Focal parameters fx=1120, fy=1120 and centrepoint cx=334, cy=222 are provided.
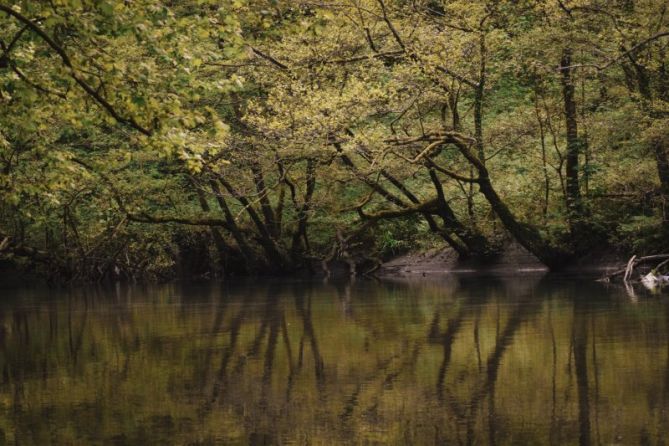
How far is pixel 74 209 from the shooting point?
3428 centimetres

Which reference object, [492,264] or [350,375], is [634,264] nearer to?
[492,264]

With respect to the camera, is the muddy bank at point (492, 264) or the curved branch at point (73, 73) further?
the muddy bank at point (492, 264)

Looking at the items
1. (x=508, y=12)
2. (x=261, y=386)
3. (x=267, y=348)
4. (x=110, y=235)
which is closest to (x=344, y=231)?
(x=110, y=235)

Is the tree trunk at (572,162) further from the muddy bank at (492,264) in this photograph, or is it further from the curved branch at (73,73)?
the curved branch at (73,73)

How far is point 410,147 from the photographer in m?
30.5

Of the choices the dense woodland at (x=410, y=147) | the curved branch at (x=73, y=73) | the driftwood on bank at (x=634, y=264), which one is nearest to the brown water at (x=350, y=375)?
the curved branch at (x=73, y=73)

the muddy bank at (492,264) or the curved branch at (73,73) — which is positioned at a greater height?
the curved branch at (73,73)

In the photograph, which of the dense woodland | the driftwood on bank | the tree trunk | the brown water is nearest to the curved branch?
the brown water

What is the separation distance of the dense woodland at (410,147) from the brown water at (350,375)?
591 cm

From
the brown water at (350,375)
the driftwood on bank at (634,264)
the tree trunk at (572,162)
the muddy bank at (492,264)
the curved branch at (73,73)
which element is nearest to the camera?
the brown water at (350,375)

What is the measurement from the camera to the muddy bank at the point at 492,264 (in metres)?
32.8

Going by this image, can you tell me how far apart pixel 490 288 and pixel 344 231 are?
11213 millimetres

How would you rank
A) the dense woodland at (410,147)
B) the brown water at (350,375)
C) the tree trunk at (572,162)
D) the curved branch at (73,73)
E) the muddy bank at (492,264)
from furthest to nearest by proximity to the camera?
1. the muddy bank at (492,264)
2. the tree trunk at (572,162)
3. the dense woodland at (410,147)
4. the curved branch at (73,73)
5. the brown water at (350,375)

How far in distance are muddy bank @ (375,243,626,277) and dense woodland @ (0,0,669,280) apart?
36cm
